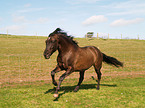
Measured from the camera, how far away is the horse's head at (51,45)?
19.6 ft

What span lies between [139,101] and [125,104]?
2.05 ft

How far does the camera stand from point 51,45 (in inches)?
239

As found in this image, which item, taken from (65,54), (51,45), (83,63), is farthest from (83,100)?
(51,45)

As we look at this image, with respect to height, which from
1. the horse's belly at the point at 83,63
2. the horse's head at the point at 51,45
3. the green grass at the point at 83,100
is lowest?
the green grass at the point at 83,100

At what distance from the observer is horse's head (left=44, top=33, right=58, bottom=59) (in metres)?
5.97

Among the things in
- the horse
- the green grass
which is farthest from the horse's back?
the green grass

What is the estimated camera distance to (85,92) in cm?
712

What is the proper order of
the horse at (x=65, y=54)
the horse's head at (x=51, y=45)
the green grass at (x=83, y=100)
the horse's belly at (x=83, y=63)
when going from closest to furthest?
the green grass at (x=83, y=100) → the horse's head at (x=51, y=45) → the horse at (x=65, y=54) → the horse's belly at (x=83, y=63)

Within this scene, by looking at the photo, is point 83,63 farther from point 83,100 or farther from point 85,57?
point 83,100

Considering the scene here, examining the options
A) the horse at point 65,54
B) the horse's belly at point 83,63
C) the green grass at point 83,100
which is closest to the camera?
the green grass at point 83,100

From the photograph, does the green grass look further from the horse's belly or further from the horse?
the horse's belly

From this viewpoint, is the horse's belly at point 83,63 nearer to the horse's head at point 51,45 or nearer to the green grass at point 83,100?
the green grass at point 83,100

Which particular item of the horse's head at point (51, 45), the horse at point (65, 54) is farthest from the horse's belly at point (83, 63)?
the horse's head at point (51, 45)

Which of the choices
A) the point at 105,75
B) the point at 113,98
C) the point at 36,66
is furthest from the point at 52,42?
the point at 36,66
